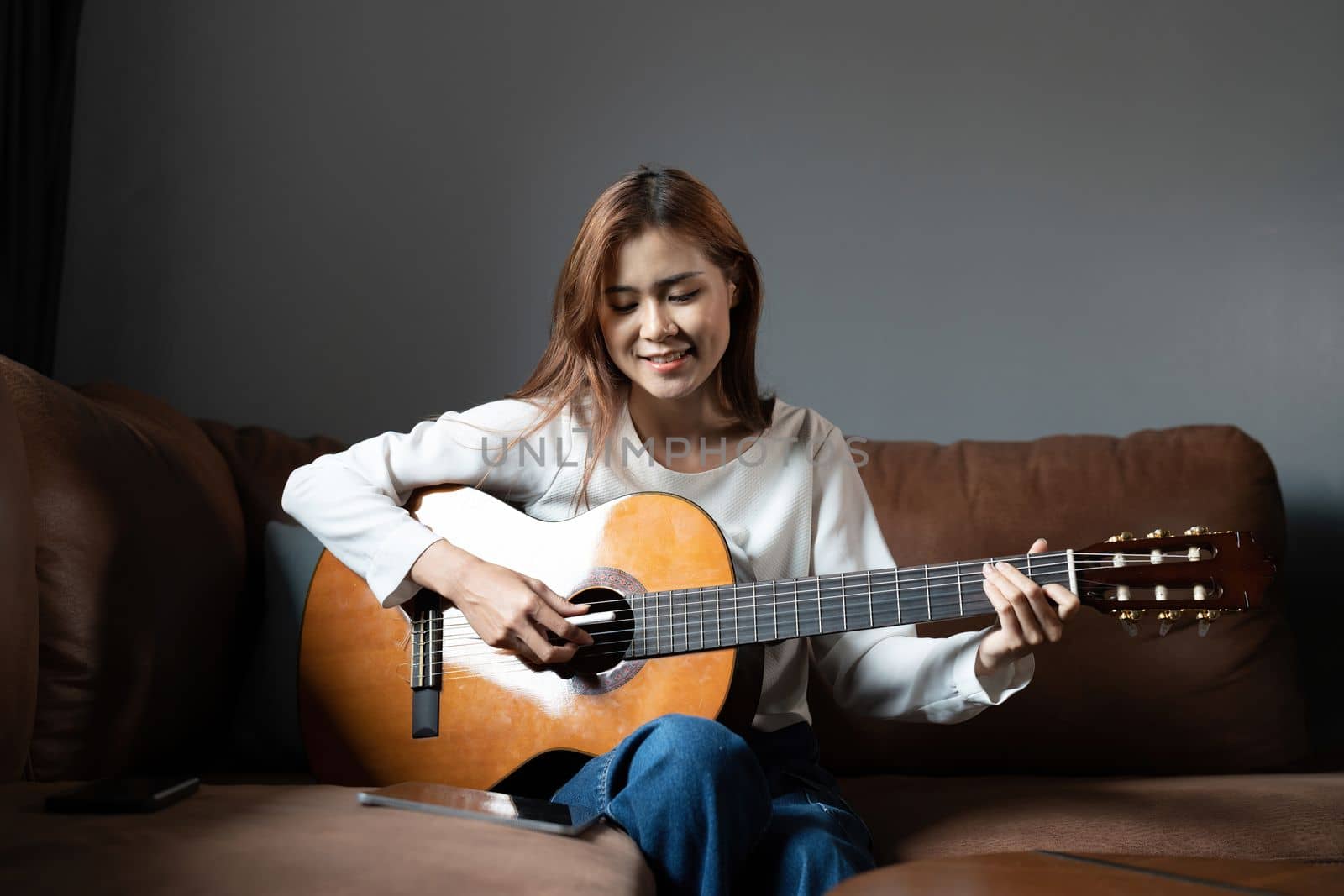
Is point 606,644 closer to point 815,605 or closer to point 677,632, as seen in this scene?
point 677,632

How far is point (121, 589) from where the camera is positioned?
51.6 inches

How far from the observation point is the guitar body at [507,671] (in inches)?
49.8

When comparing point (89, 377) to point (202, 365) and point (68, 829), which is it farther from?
point (68, 829)

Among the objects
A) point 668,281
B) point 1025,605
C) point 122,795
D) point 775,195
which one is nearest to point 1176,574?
point 1025,605

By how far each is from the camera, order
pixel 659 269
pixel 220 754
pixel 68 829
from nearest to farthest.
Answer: pixel 68 829
pixel 659 269
pixel 220 754

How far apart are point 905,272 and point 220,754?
62.8 inches

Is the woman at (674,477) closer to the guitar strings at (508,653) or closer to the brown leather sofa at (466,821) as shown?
the guitar strings at (508,653)

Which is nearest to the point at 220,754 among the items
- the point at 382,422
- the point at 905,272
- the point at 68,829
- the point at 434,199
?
the point at 68,829

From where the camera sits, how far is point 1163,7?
7.42 ft

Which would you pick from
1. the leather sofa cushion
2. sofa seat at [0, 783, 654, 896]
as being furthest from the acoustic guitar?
the leather sofa cushion

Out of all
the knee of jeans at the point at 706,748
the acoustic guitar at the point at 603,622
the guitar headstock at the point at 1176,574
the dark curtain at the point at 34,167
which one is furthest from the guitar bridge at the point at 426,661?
the dark curtain at the point at 34,167

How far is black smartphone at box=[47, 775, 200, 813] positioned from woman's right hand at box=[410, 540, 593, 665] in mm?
369

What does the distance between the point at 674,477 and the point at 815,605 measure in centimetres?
34

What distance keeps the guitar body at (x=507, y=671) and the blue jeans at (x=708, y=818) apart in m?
0.13
